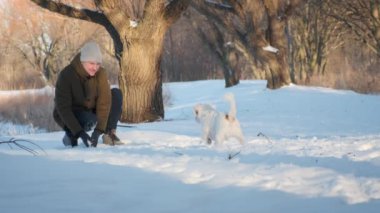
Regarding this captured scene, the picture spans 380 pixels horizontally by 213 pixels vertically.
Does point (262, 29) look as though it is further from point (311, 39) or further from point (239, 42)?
point (311, 39)

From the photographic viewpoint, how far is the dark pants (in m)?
6.11

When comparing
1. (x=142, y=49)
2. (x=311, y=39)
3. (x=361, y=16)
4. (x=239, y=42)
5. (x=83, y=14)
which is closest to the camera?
(x=142, y=49)

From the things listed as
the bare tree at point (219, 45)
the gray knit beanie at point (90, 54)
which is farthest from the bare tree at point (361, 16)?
the gray knit beanie at point (90, 54)

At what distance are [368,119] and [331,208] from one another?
362 inches

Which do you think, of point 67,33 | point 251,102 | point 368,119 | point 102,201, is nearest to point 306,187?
point 102,201

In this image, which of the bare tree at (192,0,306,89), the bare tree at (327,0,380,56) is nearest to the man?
the bare tree at (192,0,306,89)

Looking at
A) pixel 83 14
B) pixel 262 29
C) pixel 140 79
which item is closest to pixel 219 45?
pixel 262 29

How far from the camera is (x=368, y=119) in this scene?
37.8 ft

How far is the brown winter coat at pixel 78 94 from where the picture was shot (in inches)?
227

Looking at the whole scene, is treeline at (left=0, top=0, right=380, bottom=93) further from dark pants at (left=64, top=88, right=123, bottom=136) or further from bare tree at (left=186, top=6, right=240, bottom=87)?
dark pants at (left=64, top=88, right=123, bottom=136)

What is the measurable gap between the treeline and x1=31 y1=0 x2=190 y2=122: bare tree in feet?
26.2

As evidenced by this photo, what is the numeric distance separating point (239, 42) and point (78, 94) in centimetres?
1753

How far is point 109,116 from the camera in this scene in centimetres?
637

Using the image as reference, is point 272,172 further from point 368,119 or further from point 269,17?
point 269,17
